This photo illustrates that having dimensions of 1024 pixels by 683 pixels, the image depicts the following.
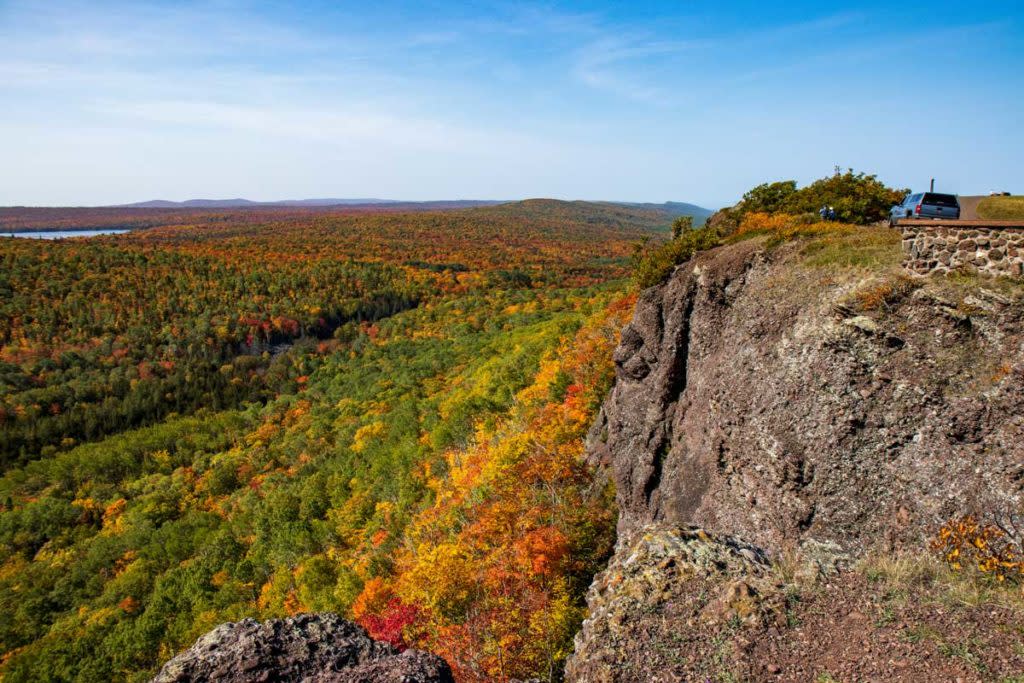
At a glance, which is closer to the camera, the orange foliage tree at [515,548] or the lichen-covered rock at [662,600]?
the lichen-covered rock at [662,600]

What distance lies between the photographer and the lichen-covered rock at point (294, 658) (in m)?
8.40

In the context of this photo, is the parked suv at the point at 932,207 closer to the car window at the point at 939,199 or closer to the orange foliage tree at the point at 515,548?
the car window at the point at 939,199

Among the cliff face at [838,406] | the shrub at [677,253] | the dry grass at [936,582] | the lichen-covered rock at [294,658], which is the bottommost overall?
the lichen-covered rock at [294,658]

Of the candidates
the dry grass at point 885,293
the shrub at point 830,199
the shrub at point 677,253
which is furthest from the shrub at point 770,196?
the dry grass at point 885,293

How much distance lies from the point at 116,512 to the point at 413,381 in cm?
3625

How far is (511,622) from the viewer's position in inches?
738

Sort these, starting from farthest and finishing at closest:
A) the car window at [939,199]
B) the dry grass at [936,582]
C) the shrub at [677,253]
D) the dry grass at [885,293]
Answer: the shrub at [677,253] < the car window at [939,199] < the dry grass at [885,293] < the dry grass at [936,582]

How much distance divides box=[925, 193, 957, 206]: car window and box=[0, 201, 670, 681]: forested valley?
13.7 meters

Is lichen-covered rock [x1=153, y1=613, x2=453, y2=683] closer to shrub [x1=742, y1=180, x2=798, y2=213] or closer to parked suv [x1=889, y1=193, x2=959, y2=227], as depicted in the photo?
parked suv [x1=889, y1=193, x2=959, y2=227]

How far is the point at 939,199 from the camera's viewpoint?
15016 mm

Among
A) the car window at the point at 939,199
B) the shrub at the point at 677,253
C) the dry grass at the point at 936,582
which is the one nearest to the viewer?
the dry grass at the point at 936,582

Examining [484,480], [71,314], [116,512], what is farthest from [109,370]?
[484,480]

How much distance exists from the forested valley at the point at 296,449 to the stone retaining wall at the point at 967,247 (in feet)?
46.9

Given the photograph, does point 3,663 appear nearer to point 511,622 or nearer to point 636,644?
point 511,622
